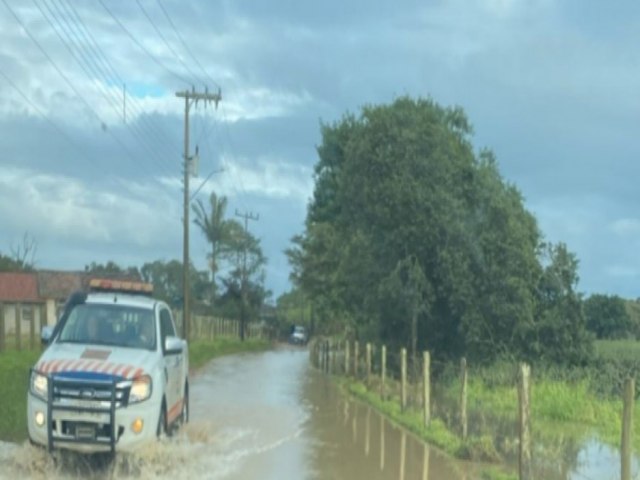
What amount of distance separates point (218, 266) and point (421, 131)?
191 feet

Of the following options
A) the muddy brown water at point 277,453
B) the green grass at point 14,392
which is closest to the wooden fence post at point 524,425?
the muddy brown water at point 277,453

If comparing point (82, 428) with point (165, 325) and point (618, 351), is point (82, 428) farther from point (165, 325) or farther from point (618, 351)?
point (618, 351)

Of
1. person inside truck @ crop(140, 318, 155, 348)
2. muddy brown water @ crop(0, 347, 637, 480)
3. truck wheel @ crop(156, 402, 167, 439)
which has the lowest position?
muddy brown water @ crop(0, 347, 637, 480)

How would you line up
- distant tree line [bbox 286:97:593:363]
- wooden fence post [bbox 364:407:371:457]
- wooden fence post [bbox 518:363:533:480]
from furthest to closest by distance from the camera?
distant tree line [bbox 286:97:593:363]
wooden fence post [bbox 364:407:371:457]
wooden fence post [bbox 518:363:533:480]

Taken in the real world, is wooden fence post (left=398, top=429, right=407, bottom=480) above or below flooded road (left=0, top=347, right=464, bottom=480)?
below

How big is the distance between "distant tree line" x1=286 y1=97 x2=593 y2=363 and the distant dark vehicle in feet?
210

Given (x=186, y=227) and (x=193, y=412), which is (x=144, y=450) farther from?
(x=186, y=227)

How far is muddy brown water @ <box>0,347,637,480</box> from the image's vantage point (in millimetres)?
14328

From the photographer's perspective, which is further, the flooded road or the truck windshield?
the truck windshield

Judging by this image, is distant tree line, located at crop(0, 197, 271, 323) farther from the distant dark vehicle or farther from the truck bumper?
the truck bumper

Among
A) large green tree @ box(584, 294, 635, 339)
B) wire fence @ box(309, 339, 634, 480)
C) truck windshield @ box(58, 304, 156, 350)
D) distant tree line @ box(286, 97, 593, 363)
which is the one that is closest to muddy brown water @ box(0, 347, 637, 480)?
wire fence @ box(309, 339, 634, 480)

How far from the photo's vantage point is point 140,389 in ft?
46.5

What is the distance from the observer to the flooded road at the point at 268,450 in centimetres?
1432

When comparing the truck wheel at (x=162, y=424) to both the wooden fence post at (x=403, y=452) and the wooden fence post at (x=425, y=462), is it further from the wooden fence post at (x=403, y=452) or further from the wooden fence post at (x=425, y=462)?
the wooden fence post at (x=425, y=462)
